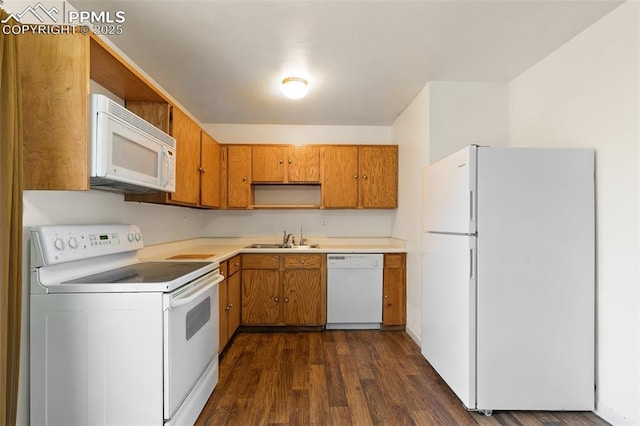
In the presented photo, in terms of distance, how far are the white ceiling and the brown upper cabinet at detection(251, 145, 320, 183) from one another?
787 mm

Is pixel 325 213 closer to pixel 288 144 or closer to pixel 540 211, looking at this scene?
pixel 288 144

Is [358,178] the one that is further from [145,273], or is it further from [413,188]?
[145,273]

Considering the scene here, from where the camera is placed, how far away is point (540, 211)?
2.01 metres

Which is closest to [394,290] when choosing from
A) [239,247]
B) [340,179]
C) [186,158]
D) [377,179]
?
[377,179]

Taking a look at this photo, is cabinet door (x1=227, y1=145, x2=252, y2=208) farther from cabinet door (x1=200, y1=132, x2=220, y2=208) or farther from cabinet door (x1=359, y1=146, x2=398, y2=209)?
cabinet door (x1=359, y1=146, x2=398, y2=209)

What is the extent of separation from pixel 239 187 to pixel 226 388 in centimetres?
221

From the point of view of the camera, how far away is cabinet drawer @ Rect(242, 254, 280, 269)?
3.51 metres

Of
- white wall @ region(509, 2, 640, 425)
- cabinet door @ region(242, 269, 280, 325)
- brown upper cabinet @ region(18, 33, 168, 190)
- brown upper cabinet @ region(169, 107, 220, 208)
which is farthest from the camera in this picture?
Result: cabinet door @ region(242, 269, 280, 325)

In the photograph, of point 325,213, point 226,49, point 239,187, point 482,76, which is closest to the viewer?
point 226,49

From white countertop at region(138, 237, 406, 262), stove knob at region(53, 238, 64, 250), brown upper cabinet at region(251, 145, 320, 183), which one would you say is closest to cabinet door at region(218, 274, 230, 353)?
white countertop at region(138, 237, 406, 262)

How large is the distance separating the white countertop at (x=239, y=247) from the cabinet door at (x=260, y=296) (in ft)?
0.83

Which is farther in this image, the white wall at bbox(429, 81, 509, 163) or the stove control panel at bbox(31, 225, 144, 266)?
the white wall at bbox(429, 81, 509, 163)

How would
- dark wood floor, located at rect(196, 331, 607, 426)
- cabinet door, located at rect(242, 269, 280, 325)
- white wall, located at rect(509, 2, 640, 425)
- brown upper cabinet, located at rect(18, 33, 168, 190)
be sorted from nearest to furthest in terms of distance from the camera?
brown upper cabinet, located at rect(18, 33, 168, 190) < white wall, located at rect(509, 2, 640, 425) < dark wood floor, located at rect(196, 331, 607, 426) < cabinet door, located at rect(242, 269, 280, 325)

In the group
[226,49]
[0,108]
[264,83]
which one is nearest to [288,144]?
[264,83]
